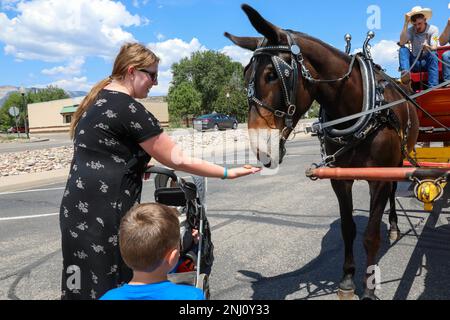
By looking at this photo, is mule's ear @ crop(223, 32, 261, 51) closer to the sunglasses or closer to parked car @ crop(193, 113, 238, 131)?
the sunglasses

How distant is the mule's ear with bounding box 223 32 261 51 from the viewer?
2.99 metres

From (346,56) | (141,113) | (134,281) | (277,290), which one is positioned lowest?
(277,290)

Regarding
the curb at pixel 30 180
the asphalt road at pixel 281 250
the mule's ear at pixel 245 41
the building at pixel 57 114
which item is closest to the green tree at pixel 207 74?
the building at pixel 57 114

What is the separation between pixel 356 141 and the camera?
123 inches

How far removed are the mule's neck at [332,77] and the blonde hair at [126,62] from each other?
1287 millimetres

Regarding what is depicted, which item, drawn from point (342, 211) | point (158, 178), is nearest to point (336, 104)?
point (342, 211)

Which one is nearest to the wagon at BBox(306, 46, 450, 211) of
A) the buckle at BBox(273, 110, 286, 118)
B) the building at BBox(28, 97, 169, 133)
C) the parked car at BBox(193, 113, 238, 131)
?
the buckle at BBox(273, 110, 286, 118)

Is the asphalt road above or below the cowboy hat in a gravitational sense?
below

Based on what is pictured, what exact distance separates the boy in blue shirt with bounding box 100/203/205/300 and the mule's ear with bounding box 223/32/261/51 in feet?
5.63

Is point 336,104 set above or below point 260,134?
above

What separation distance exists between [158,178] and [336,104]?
156 centimetres

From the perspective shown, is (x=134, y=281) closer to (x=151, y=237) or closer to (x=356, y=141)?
(x=151, y=237)

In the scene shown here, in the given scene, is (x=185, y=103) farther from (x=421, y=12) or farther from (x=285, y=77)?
(x=285, y=77)
